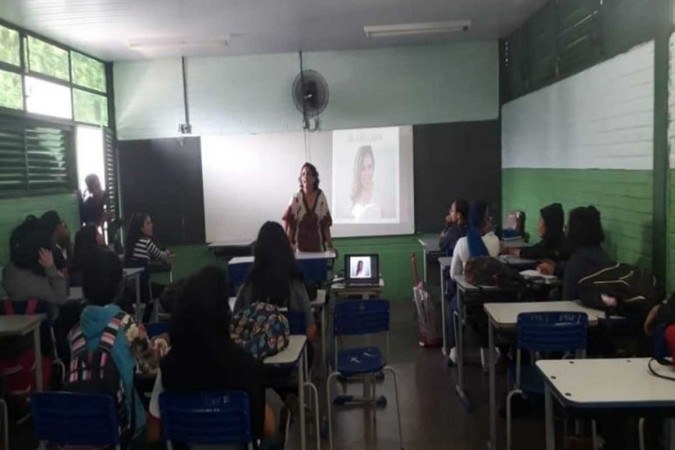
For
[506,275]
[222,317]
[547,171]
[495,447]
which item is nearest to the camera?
[222,317]

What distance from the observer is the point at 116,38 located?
6.52 m

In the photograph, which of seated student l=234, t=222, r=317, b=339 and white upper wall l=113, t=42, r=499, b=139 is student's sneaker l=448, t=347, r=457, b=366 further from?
white upper wall l=113, t=42, r=499, b=139

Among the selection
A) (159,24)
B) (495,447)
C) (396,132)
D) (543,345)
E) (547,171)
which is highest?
(159,24)

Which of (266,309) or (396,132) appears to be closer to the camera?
(266,309)

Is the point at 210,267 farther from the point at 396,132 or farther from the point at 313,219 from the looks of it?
the point at 396,132

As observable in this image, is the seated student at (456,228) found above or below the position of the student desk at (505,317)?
above

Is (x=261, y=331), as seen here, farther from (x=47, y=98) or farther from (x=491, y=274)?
(x=47, y=98)

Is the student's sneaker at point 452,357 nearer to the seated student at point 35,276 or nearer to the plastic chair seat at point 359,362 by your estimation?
the plastic chair seat at point 359,362

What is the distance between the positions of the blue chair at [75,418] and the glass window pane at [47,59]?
4.45 m

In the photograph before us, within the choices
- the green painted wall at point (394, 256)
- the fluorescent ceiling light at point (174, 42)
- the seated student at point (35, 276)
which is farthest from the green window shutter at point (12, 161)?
the green painted wall at point (394, 256)

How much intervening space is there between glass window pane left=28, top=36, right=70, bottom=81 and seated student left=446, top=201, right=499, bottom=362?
4262 millimetres

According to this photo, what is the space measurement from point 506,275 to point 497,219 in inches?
141

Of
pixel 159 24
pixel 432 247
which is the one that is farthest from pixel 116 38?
pixel 432 247

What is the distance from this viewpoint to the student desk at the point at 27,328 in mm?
3707
